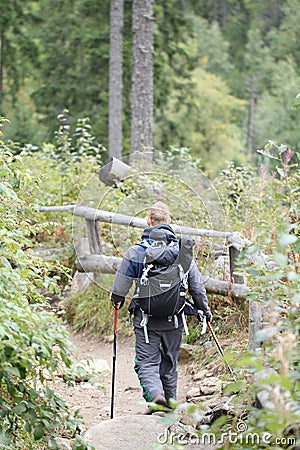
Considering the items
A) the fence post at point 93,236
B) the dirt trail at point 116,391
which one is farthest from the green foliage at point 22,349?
the fence post at point 93,236

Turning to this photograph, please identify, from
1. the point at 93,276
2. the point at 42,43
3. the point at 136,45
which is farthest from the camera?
the point at 42,43

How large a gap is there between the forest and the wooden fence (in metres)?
0.15

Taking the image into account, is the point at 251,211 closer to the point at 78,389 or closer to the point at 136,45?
the point at 78,389

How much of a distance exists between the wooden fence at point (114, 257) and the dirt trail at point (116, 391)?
0.81 m

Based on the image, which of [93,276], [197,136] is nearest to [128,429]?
[93,276]

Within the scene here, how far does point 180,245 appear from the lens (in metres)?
5.31

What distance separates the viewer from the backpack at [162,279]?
16.8 ft

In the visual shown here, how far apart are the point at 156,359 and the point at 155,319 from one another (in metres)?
0.30

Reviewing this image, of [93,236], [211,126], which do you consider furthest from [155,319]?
[211,126]

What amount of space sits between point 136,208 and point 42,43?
1706 cm

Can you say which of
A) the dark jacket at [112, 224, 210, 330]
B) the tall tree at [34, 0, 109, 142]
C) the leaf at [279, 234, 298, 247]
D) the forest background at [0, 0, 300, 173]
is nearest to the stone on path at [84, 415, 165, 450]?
the dark jacket at [112, 224, 210, 330]

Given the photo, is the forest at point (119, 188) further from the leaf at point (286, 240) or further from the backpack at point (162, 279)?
the backpack at point (162, 279)

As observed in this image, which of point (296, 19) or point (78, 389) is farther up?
point (296, 19)

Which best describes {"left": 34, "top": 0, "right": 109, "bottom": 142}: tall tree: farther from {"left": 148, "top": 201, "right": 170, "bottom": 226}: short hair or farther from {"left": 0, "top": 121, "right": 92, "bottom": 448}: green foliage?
{"left": 0, "top": 121, "right": 92, "bottom": 448}: green foliage
